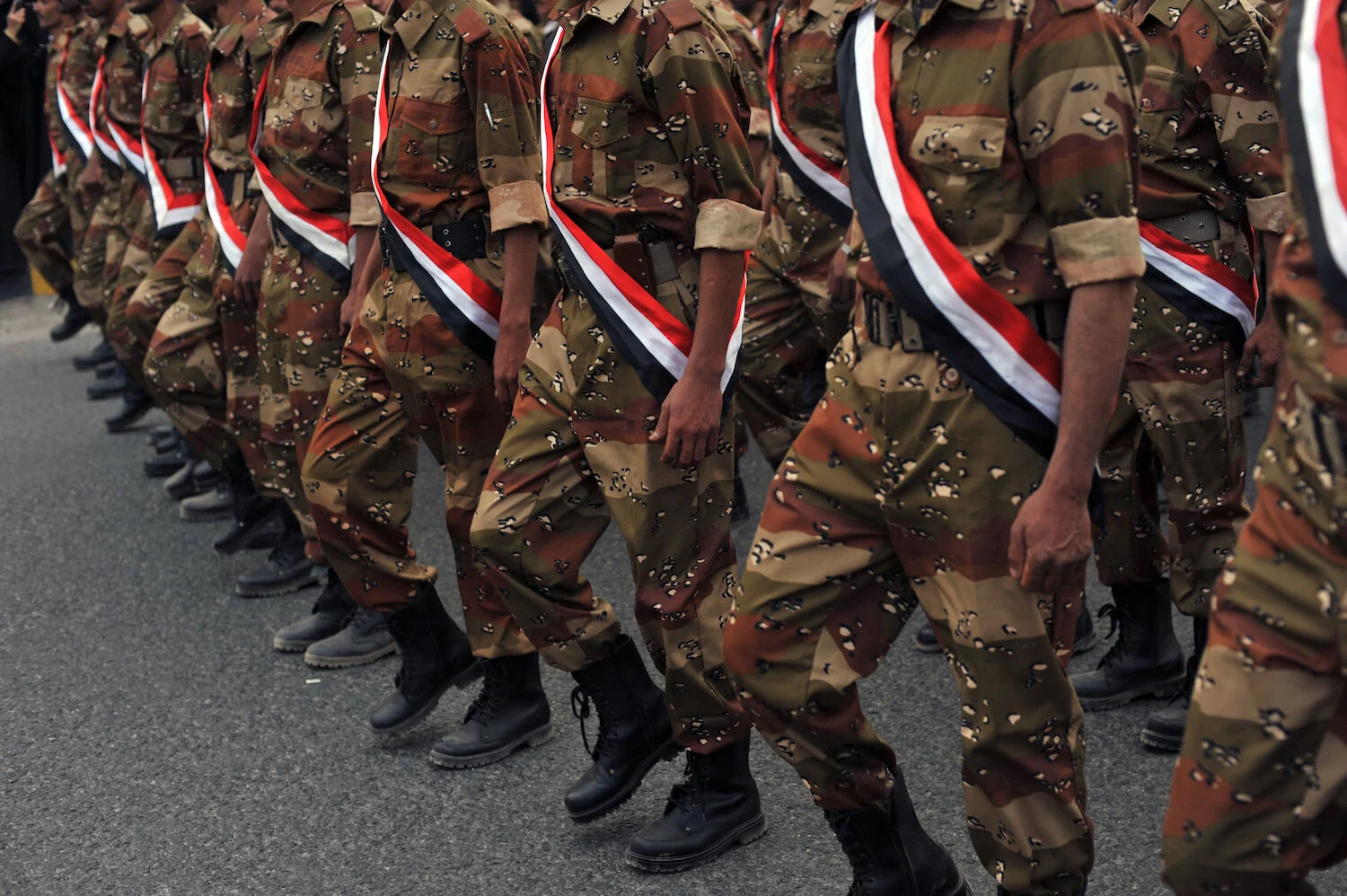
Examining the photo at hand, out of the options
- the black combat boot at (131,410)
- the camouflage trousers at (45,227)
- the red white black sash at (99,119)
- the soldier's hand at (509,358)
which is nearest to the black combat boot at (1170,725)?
the soldier's hand at (509,358)

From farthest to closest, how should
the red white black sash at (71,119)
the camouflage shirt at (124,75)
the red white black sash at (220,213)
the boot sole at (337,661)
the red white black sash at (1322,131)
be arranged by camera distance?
the red white black sash at (71,119)
the camouflage shirt at (124,75)
the red white black sash at (220,213)
the boot sole at (337,661)
the red white black sash at (1322,131)

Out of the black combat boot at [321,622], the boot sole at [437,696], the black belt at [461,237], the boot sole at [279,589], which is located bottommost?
the boot sole at [279,589]

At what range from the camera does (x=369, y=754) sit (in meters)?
4.21

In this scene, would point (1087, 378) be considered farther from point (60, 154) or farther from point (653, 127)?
point (60, 154)

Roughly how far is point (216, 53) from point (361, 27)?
3.94 ft

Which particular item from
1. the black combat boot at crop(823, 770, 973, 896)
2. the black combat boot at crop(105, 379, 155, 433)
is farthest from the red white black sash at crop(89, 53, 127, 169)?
the black combat boot at crop(823, 770, 973, 896)

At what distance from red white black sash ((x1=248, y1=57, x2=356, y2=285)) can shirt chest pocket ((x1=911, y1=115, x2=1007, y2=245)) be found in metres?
2.48

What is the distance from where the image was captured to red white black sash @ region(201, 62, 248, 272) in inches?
212

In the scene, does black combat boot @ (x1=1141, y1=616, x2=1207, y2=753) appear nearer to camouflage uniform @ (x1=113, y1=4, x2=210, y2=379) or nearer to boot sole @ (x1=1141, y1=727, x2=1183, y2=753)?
boot sole @ (x1=1141, y1=727, x2=1183, y2=753)

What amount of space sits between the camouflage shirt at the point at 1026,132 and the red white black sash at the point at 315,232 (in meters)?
2.46

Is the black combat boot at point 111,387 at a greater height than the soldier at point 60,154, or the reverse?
the soldier at point 60,154

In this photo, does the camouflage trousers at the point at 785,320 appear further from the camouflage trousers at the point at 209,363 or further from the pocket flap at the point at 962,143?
the pocket flap at the point at 962,143

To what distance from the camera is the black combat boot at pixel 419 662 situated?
4.28 m

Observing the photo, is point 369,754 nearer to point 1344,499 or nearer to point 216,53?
point 216,53
